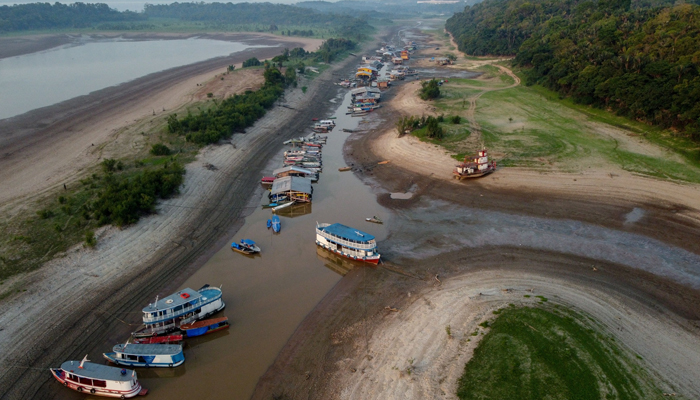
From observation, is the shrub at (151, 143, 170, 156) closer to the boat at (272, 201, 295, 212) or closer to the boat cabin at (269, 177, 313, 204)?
the boat cabin at (269, 177, 313, 204)

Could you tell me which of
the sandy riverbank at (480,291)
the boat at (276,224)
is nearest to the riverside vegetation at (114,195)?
the boat at (276,224)

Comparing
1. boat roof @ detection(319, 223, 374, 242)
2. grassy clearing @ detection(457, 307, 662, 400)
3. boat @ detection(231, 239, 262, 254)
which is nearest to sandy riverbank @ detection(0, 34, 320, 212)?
boat @ detection(231, 239, 262, 254)

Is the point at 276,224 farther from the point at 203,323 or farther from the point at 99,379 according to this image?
the point at 99,379

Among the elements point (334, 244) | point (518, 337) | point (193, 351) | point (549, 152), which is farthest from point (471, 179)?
point (193, 351)

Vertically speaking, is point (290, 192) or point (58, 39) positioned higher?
point (58, 39)

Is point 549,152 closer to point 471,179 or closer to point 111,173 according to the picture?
point 471,179

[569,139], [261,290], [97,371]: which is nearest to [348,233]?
[261,290]

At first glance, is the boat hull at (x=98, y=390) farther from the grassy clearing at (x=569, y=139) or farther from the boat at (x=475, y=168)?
the grassy clearing at (x=569, y=139)

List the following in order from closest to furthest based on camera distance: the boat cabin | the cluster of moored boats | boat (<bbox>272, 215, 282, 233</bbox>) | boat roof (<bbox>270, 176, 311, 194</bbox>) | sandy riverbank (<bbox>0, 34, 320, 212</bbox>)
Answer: the cluster of moored boats
boat (<bbox>272, 215, 282, 233</bbox>)
the boat cabin
boat roof (<bbox>270, 176, 311, 194</bbox>)
sandy riverbank (<bbox>0, 34, 320, 212</bbox>)
